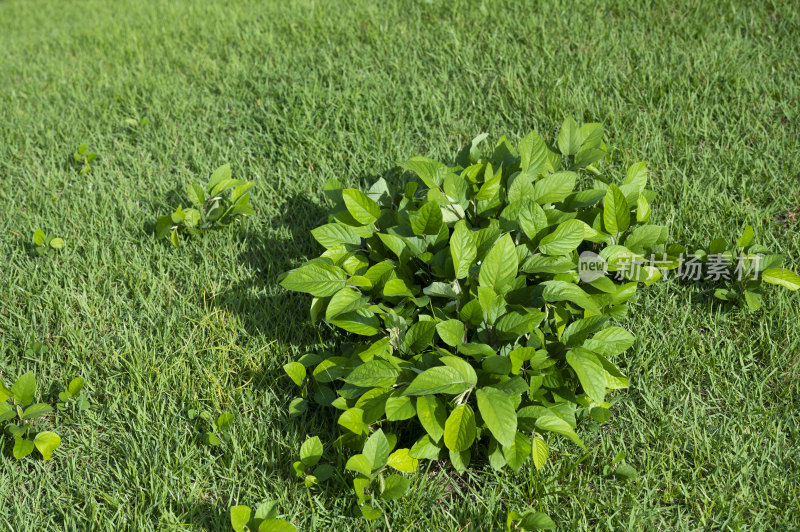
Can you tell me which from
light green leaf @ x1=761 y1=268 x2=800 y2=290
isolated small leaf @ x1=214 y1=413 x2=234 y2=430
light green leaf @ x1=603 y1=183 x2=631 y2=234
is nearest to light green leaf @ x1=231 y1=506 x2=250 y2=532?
isolated small leaf @ x1=214 y1=413 x2=234 y2=430

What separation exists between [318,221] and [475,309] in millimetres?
1191

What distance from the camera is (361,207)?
2.29m

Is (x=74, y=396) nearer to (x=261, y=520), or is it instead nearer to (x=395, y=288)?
(x=261, y=520)

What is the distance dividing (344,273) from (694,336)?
135 centimetres

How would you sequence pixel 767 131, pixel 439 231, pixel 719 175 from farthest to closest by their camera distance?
pixel 767 131 < pixel 719 175 < pixel 439 231

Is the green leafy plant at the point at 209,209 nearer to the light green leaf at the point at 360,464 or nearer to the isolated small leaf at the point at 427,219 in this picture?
the isolated small leaf at the point at 427,219

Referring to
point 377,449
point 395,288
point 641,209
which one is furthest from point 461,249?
point 641,209

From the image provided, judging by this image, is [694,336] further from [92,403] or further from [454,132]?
[92,403]

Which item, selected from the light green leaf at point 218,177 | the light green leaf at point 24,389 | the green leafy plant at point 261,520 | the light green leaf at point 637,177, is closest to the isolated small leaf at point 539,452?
the green leafy plant at point 261,520

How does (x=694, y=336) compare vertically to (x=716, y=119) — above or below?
below

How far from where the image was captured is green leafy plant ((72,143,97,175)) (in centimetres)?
331

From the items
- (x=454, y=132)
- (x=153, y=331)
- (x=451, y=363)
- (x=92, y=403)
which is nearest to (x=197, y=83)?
(x=454, y=132)

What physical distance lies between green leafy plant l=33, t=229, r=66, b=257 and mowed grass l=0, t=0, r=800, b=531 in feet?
0.24

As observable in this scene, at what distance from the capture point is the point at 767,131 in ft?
10.4
